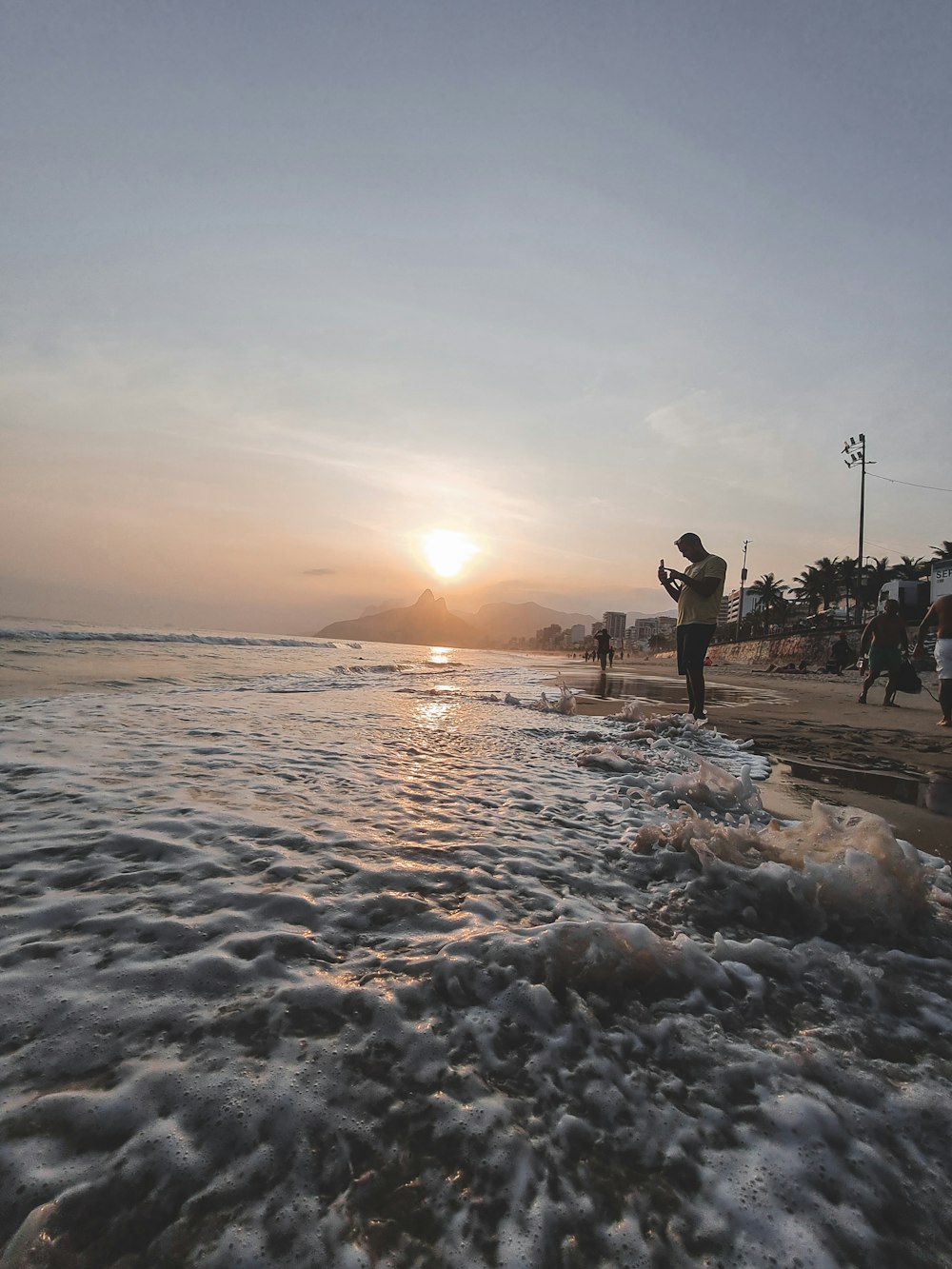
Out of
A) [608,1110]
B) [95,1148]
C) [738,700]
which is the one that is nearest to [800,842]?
[608,1110]

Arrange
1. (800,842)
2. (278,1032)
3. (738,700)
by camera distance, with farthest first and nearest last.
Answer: (738,700), (800,842), (278,1032)

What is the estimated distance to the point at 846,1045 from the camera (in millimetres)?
1735

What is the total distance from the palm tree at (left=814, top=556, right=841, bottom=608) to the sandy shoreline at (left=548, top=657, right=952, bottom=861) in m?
80.1

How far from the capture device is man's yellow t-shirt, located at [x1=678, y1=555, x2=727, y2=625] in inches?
314

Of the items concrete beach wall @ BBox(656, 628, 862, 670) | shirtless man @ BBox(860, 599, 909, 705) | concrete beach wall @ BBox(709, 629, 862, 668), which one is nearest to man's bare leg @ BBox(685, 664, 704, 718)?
shirtless man @ BBox(860, 599, 909, 705)

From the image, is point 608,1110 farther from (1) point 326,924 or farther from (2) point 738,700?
(2) point 738,700

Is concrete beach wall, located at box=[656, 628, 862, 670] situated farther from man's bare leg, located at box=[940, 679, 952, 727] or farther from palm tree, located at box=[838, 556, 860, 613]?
man's bare leg, located at box=[940, 679, 952, 727]

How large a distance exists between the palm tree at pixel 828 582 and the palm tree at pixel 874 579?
151 inches

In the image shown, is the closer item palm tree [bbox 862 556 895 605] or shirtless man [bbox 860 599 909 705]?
shirtless man [bbox 860 599 909 705]

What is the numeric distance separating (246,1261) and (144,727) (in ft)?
19.9

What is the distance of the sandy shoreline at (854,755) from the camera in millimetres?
4094

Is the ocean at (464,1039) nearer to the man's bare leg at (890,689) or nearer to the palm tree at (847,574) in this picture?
the man's bare leg at (890,689)

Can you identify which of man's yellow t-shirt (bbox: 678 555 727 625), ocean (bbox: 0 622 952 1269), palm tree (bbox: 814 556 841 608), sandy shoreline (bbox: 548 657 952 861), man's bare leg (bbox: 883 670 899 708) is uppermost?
palm tree (bbox: 814 556 841 608)

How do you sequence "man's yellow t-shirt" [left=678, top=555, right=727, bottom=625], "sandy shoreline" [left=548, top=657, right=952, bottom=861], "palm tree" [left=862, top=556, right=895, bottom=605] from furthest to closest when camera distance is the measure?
"palm tree" [left=862, top=556, right=895, bottom=605]
"man's yellow t-shirt" [left=678, top=555, right=727, bottom=625]
"sandy shoreline" [left=548, top=657, right=952, bottom=861]
